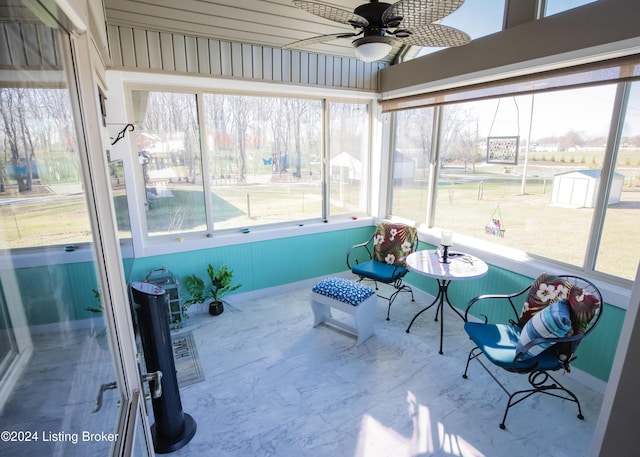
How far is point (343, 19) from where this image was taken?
1845 mm

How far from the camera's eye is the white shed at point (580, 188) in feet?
7.56

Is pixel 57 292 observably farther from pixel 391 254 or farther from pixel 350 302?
pixel 391 254

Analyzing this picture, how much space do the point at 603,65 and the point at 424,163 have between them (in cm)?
183

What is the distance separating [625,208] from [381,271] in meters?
1.99

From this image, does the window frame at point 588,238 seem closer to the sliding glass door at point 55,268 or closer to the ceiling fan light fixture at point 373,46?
the ceiling fan light fixture at point 373,46

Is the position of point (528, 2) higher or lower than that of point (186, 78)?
higher

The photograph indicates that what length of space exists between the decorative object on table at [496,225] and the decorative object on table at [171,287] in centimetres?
304

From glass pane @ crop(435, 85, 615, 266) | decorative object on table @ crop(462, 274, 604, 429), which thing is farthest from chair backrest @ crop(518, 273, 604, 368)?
glass pane @ crop(435, 85, 615, 266)

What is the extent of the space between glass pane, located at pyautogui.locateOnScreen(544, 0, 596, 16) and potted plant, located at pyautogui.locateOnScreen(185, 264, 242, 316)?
344 centimetres

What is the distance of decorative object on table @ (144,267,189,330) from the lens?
123 inches

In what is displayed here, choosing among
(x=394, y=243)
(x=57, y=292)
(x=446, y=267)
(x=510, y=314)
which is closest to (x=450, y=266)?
(x=446, y=267)

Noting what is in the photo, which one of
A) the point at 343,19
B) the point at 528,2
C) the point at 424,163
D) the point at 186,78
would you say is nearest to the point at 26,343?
the point at 343,19

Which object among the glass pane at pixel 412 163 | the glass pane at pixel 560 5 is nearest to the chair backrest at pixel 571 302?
the glass pane at pixel 412 163

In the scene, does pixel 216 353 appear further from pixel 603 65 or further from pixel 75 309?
pixel 603 65
